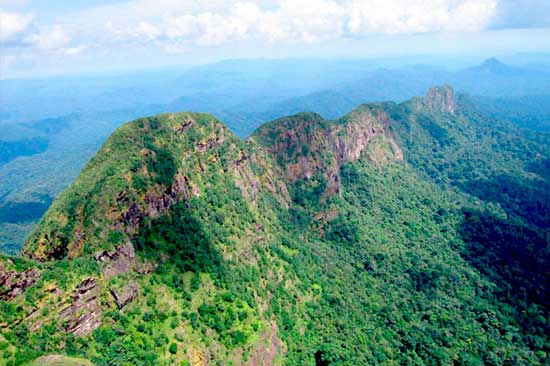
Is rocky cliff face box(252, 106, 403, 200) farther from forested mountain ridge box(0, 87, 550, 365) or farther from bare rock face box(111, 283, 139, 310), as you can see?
bare rock face box(111, 283, 139, 310)

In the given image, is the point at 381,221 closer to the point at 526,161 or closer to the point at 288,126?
the point at 288,126

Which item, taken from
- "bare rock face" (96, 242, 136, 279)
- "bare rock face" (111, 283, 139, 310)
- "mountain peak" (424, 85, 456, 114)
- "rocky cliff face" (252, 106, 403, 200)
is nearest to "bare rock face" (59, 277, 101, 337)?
"bare rock face" (111, 283, 139, 310)

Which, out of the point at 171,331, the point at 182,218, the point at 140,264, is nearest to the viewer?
the point at 171,331

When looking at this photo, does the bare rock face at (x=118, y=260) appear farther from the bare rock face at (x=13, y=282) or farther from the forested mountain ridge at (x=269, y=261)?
the bare rock face at (x=13, y=282)

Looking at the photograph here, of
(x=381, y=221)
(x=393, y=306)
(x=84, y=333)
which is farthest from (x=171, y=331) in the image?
(x=381, y=221)

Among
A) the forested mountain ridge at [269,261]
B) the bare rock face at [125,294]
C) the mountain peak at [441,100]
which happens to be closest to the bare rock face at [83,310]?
the forested mountain ridge at [269,261]

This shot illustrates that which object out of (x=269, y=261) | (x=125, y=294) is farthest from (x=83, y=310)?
(x=269, y=261)
